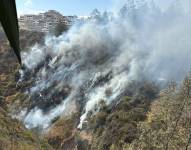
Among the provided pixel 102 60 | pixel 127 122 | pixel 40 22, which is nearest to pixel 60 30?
pixel 40 22

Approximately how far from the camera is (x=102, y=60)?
85.0m

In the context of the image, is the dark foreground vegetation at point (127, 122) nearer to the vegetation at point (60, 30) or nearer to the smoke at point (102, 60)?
the smoke at point (102, 60)

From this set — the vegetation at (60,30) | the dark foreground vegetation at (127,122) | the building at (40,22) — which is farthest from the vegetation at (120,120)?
the building at (40,22)

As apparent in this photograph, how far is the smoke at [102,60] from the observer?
72.4m

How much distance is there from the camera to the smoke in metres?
72.4

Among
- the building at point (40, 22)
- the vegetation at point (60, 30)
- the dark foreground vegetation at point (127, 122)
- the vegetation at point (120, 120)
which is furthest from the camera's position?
the building at point (40, 22)

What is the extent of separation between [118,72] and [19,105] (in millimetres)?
18972

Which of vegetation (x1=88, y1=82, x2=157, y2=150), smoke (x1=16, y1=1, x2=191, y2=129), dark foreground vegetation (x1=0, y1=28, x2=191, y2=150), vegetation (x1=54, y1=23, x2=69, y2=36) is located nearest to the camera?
dark foreground vegetation (x1=0, y1=28, x2=191, y2=150)

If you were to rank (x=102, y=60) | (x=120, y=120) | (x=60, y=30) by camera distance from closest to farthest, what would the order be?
(x=120, y=120) → (x=102, y=60) → (x=60, y=30)

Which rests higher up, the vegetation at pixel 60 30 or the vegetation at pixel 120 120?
the vegetation at pixel 120 120

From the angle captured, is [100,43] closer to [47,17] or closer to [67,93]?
[67,93]

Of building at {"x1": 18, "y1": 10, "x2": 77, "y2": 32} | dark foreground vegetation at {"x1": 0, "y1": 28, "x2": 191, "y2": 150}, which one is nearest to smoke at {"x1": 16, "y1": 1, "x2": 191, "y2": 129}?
dark foreground vegetation at {"x1": 0, "y1": 28, "x2": 191, "y2": 150}

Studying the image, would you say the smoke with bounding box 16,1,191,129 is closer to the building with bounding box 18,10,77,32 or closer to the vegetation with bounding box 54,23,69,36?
the vegetation with bounding box 54,23,69,36

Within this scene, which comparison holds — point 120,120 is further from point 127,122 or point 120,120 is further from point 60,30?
point 60,30
